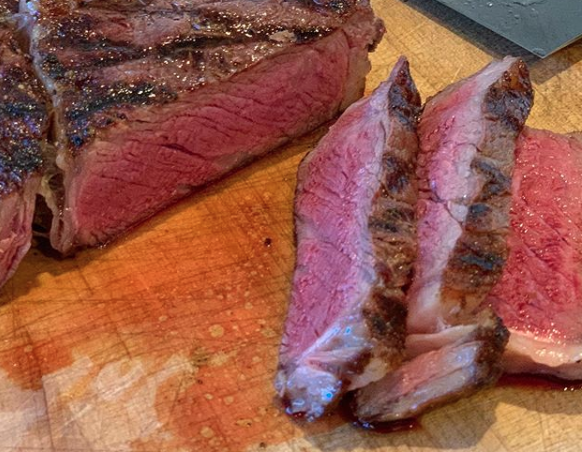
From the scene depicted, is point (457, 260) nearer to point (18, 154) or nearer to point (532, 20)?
point (18, 154)

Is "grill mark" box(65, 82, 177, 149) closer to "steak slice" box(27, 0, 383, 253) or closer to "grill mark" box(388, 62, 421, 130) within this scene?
"steak slice" box(27, 0, 383, 253)

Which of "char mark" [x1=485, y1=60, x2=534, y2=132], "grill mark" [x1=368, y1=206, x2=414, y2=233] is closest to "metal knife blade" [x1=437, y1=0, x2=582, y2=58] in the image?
"char mark" [x1=485, y1=60, x2=534, y2=132]

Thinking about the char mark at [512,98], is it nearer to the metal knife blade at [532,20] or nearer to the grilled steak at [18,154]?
the metal knife blade at [532,20]

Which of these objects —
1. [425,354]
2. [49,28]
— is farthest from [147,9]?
[425,354]

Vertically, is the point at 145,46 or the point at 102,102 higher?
the point at 145,46

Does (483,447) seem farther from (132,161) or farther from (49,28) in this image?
(49,28)

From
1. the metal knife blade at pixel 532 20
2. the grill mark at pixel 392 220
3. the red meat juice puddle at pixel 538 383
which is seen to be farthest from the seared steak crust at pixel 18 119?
the metal knife blade at pixel 532 20

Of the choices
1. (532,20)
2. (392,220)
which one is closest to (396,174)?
(392,220)

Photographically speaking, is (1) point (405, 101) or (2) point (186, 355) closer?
(2) point (186, 355)
